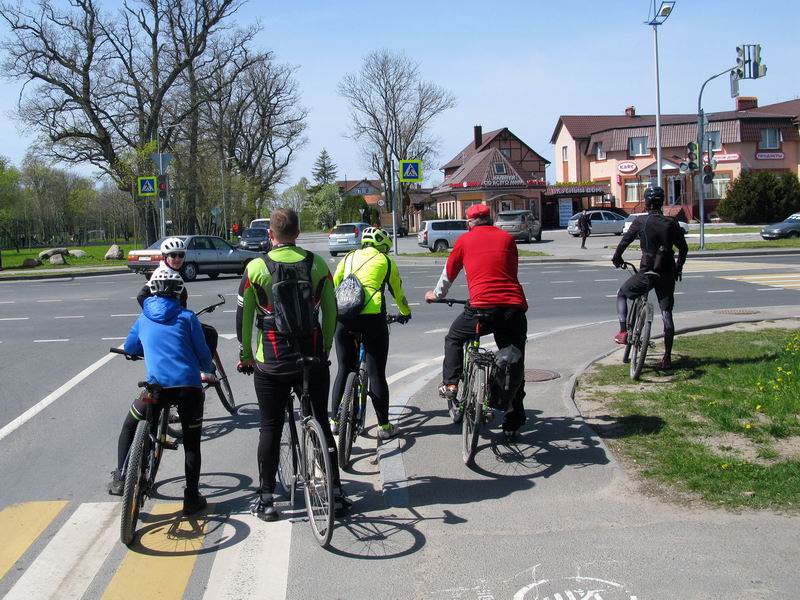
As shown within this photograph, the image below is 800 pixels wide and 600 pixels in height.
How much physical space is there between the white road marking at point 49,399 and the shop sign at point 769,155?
62.9 m

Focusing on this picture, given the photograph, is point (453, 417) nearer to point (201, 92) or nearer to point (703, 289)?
point (703, 289)

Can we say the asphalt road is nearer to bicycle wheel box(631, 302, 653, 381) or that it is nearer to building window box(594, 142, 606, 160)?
bicycle wheel box(631, 302, 653, 381)

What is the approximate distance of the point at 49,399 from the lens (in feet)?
29.8

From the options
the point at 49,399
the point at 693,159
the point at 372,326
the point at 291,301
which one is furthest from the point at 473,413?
the point at 693,159

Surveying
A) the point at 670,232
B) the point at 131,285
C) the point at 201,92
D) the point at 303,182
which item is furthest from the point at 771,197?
the point at 303,182

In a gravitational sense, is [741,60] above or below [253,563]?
above

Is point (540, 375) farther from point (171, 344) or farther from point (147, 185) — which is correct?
point (147, 185)

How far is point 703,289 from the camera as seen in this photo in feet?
61.9

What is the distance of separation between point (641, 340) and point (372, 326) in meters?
3.44

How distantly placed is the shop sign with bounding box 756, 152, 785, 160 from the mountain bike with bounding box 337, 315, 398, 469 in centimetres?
6526

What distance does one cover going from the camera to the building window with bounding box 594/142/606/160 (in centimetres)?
7128

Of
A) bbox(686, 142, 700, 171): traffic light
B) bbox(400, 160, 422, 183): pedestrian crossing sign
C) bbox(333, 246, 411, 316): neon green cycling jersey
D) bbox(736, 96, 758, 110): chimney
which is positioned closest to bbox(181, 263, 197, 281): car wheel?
bbox(400, 160, 422, 183): pedestrian crossing sign

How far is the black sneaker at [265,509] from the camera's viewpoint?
17.0ft

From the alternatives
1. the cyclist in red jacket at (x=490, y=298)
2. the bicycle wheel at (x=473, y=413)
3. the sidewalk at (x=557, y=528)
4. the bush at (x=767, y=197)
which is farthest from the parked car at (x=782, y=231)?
the bicycle wheel at (x=473, y=413)
